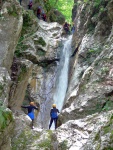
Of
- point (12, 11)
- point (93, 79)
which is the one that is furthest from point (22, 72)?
point (93, 79)

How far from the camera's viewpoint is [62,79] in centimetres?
1850

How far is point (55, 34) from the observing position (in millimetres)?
21750

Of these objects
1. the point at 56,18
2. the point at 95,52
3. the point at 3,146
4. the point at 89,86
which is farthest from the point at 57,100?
the point at 56,18

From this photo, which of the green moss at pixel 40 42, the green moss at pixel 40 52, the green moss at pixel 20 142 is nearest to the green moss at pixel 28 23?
the green moss at pixel 40 42

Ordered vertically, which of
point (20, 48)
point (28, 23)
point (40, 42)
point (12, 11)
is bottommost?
point (12, 11)

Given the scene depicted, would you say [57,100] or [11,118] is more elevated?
[57,100]

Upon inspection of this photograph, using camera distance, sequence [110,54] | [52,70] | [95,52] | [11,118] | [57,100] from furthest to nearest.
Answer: [52,70] < [57,100] < [95,52] < [110,54] < [11,118]

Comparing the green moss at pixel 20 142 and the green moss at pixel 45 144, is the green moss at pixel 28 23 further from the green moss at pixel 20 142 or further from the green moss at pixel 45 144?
the green moss at pixel 45 144

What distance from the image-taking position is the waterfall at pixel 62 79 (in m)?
17.1

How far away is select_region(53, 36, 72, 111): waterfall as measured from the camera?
17109 millimetres

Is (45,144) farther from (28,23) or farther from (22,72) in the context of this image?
(28,23)

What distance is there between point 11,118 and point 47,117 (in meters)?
10.6

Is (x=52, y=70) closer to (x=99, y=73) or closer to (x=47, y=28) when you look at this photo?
(x=47, y=28)

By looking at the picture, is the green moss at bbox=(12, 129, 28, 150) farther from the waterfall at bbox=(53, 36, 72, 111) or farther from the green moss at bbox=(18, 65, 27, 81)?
the waterfall at bbox=(53, 36, 72, 111)
